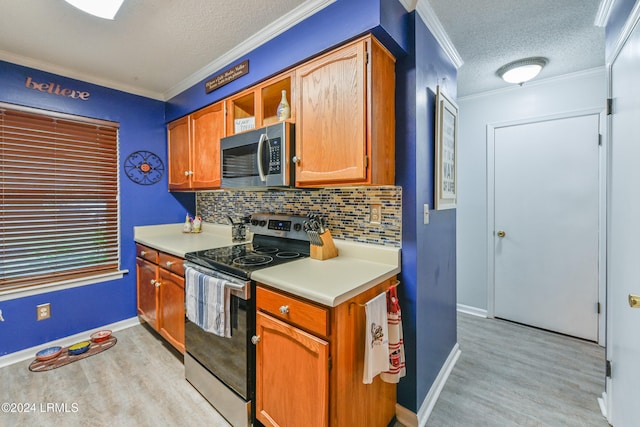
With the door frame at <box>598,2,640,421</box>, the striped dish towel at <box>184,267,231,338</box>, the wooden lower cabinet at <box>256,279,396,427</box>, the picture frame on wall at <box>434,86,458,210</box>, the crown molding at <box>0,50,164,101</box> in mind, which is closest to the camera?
the wooden lower cabinet at <box>256,279,396,427</box>

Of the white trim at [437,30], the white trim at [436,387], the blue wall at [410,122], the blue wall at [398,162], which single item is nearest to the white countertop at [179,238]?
the blue wall at [398,162]

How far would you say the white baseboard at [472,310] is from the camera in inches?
117

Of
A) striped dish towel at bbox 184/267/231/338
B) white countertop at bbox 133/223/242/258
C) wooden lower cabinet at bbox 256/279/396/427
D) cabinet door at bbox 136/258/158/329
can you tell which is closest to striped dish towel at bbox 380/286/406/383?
wooden lower cabinet at bbox 256/279/396/427

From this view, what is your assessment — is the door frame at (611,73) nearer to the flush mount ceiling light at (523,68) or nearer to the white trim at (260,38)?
the flush mount ceiling light at (523,68)

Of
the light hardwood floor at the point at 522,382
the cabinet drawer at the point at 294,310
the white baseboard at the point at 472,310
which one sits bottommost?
the light hardwood floor at the point at 522,382

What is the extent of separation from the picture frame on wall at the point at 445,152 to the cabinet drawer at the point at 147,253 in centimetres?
225

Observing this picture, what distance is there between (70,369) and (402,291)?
2.47m

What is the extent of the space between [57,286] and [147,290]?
684 mm

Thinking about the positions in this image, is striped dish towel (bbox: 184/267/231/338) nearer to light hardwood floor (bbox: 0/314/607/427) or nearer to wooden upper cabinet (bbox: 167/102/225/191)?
light hardwood floor (bbox: 0/314/607/427)

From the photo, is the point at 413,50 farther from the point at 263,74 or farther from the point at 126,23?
the point at 126,23

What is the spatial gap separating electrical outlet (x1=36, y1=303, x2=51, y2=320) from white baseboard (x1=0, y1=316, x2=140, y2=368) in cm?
22

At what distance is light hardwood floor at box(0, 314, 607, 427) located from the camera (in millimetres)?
1605

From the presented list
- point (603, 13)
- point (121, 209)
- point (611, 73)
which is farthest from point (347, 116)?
point (121, 209)


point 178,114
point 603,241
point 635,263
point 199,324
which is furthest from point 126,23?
point 603,241
